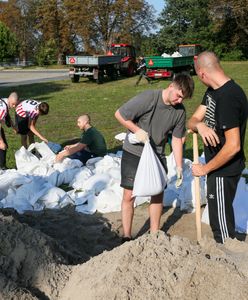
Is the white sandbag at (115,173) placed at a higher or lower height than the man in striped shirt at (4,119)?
lower

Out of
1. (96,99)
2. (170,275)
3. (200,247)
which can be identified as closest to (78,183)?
(200,247)

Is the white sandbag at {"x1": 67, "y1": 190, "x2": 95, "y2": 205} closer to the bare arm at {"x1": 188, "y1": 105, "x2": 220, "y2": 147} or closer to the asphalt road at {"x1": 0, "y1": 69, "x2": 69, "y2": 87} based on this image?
the bare arm at {"x1": 188, "y1": 105, "x2": 220, "y2": 147}

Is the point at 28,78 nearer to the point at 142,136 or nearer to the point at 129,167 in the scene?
the point at 129,167

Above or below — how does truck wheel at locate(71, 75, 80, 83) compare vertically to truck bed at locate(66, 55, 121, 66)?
below

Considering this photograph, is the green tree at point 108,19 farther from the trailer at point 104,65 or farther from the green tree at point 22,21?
the trailer at point 104,65

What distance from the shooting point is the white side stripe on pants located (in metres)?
3.93

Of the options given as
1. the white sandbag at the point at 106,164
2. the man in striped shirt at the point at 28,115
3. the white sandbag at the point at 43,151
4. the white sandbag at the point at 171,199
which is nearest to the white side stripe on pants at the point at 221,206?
the white sandbag at the point at 171,199

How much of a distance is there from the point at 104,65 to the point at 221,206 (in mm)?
23924

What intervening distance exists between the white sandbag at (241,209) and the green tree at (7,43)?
5746cm

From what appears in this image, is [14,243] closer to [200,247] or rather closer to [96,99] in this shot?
[200,247]

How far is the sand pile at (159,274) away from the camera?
9.24ft

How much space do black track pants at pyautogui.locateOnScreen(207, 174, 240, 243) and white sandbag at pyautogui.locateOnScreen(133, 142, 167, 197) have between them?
0.68 metres

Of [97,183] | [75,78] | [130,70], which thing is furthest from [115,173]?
[130,70]

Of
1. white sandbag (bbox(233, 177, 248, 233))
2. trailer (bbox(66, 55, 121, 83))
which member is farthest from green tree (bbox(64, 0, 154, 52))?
white sandbag (bbox(233, 177, 248, 233))
